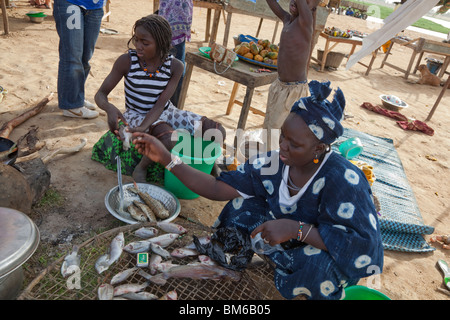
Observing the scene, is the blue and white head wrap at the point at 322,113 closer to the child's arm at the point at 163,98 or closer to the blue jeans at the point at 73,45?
the child's arm at the point at 163,98

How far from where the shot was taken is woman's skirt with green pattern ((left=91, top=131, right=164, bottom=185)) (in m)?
3.47

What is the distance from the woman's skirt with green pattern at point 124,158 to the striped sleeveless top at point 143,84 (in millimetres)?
413

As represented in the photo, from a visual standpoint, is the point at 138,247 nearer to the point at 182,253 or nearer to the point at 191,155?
the point at 182,253

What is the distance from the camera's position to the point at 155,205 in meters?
2.89

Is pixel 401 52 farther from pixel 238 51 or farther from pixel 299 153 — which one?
pixel 299 153

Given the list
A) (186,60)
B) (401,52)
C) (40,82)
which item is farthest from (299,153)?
(401,52)

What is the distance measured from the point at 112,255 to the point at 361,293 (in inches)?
65.8

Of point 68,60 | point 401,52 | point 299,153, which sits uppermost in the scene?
point 299,153

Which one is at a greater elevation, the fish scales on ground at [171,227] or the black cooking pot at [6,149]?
the black cooking pot at [6,149]

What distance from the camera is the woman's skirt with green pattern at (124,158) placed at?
11.4 ft

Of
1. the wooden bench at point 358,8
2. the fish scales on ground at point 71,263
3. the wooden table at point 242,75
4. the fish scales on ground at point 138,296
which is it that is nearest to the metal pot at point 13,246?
the fish scales on ground at point 71,263

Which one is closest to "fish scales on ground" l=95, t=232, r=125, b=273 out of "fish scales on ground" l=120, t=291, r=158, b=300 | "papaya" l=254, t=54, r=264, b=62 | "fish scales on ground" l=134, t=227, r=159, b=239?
"fish scales on ground" l=134, t=227, r=159, b=239

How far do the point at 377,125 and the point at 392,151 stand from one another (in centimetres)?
138
